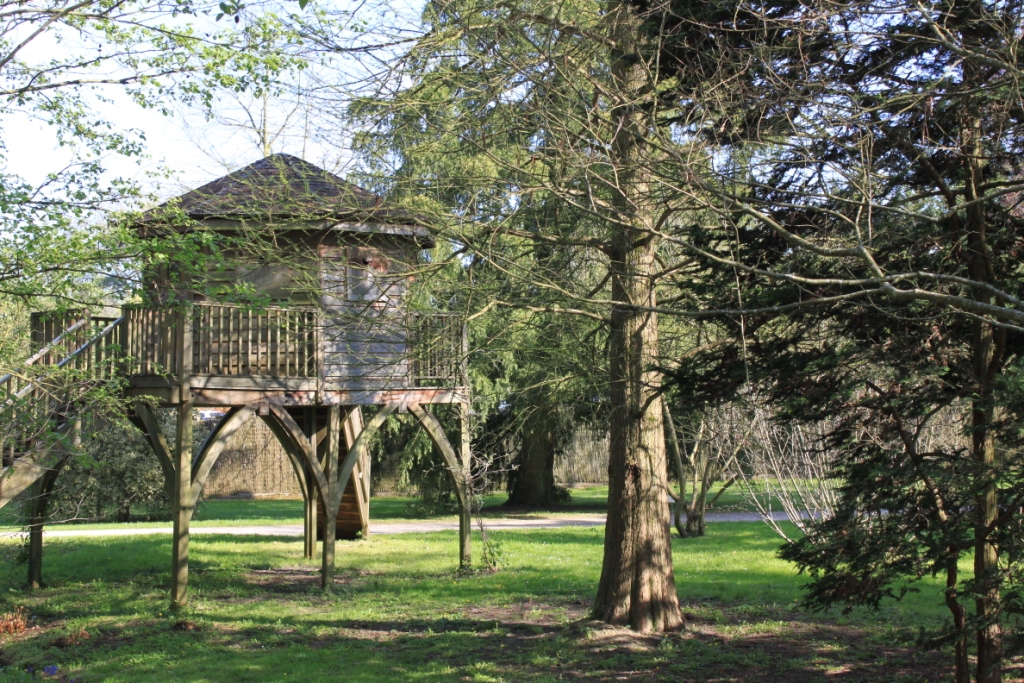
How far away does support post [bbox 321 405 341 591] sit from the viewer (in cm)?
1362

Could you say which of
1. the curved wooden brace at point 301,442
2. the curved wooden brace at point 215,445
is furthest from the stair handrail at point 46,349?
the curved wooden brace at point 301,442

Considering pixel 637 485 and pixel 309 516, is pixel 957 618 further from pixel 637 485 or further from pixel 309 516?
pixel 309 516

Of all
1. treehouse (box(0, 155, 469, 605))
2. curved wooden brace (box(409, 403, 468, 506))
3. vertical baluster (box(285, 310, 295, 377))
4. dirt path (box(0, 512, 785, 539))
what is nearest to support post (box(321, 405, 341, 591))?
treehouse (box(0, 155, 469, 605))

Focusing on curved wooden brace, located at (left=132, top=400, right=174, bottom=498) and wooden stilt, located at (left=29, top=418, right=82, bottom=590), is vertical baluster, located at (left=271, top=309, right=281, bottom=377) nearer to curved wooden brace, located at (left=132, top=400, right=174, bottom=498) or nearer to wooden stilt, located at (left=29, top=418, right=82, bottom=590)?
curved wooden brace, located at (left=132, top=400, right=174, bottom=498)

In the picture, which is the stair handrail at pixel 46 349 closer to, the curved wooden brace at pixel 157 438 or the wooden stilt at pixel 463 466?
the curved wooden brace at pixel 157 438

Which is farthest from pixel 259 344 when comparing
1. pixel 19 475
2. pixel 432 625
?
pixel 432 625

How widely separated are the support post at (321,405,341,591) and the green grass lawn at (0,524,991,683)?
282mm

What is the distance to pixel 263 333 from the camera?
1405cm

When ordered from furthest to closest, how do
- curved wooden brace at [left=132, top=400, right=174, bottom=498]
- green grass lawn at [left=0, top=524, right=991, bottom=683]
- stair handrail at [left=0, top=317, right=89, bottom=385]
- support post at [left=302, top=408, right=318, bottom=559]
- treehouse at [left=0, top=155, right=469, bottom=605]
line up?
1. support post at [left=302, top=408, right=318, bottom=559]
2. curved wooden brace at [left=132, top=400, right=174, bottom=498]
3. stair handrail at [left=0, top=317, right=89, bottom=385]
4. treehouse at [left=0, top=155, right=469, bottom=605]
5. green grass lawn at [left=0, top=524, right=991, bottom=683]

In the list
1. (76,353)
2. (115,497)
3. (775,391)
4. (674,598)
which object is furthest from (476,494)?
(115,497)

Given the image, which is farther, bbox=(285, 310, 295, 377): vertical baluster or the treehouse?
bbox=(285, 310, 295, 377): vertical baluster

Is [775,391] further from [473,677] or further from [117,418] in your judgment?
[117,418]

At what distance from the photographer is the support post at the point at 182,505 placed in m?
12.3

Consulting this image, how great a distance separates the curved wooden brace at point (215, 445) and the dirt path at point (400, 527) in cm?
836
